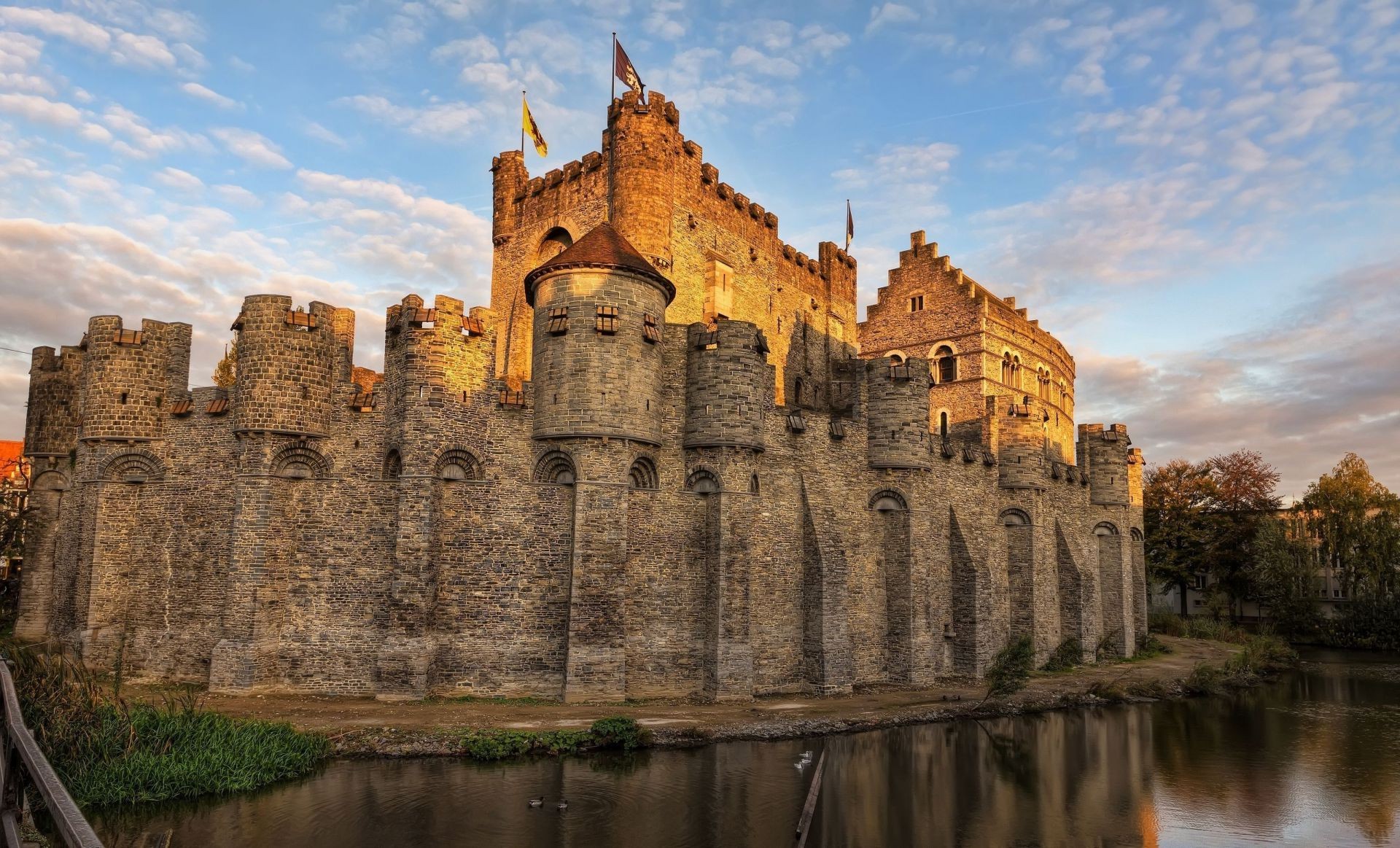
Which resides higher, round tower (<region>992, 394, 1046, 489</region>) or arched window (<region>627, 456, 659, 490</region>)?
round tower (<region>992, 394, 1046, 489</region>)

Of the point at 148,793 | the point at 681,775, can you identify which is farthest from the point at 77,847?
the point at 681,775

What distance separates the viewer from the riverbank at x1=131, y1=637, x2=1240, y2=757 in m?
16.9

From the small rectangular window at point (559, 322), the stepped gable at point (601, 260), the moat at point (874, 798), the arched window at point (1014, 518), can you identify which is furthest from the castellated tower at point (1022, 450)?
the small rectangular window at point (559, 322)

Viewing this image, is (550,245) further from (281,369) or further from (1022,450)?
(1022,450)

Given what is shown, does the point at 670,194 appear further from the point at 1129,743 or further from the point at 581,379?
Answer: the point at 1129,743

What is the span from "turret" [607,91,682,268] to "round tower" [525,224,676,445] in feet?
18.0

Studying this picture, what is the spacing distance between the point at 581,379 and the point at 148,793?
12.1m

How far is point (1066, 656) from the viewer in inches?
1319

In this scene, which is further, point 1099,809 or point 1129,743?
point 1129,743

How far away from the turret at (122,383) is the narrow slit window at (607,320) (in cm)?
1162

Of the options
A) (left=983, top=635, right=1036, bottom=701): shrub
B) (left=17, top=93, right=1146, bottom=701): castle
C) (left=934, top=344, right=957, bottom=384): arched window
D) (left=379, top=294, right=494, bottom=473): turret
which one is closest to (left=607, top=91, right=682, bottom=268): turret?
(left=17, top=93, right=1146, bottom=701): castle

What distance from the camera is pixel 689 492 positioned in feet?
76.9

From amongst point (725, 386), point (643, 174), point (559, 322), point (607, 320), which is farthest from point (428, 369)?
point (643, 174)

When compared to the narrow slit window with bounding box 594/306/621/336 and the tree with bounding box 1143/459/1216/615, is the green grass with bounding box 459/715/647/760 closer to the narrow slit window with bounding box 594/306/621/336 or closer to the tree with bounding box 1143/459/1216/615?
the narrow slit window with bounding box 594/306/621/336
